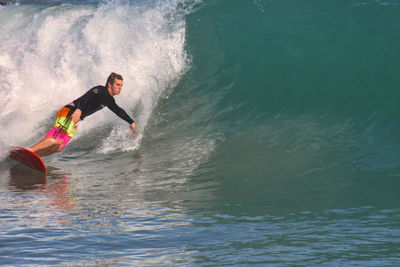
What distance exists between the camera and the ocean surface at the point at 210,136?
3941mm

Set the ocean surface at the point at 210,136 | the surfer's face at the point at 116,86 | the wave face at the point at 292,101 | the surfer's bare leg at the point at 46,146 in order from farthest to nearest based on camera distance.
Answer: the surfer's face at the point at 116,86, the surfer's bare leg at the point at 46,146, the wave face at the point at 292,101, the ocean surface at the point at 210,136

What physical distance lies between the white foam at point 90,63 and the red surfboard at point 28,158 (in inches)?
68.0

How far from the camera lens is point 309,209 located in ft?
15.4

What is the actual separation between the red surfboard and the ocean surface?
0.43 feet

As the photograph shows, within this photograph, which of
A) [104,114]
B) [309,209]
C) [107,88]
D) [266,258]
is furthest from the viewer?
[104,114]

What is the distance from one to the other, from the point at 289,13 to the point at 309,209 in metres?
7.02

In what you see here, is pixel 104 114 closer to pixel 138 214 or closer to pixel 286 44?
pixel 286 44

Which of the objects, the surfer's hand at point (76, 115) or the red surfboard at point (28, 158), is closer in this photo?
the red surfboard at point (28, 158)

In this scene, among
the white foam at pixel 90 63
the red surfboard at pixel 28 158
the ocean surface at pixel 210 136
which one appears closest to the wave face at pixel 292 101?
the ocean surface at pixel 210 136

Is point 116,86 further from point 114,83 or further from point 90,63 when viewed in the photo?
point 90,63

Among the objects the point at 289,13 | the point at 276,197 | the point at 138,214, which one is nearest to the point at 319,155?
the point at 276,197

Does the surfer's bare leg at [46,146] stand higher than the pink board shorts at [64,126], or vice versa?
the pink board shorts at [64,126]

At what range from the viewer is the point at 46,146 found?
24.6 feet

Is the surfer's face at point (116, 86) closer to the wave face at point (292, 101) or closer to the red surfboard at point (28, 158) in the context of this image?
the wave face at point (292, 101)
